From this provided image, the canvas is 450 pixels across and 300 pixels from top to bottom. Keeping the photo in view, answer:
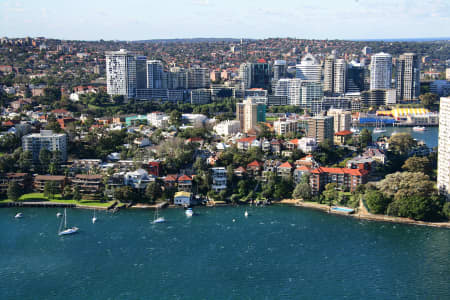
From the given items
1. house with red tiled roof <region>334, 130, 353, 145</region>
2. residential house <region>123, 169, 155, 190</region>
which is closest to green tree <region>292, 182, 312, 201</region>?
residential house <region>123, 169, 155, 190</region>

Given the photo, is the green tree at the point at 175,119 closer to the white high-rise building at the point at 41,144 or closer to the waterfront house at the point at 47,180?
the white high-rise building at the point at 41,144

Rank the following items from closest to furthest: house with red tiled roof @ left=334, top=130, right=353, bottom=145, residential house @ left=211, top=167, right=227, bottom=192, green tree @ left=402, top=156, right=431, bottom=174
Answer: residential house @ left=211, top=167, right=227, bottom=192
green tree @ left=402, top=156, right=431, bottom=174
house with red tiled roof @ left=334, top=130, right=353, bottom=145

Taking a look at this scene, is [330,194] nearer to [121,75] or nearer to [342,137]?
[342,137]

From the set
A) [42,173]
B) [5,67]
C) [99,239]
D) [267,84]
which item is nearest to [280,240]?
[99,239]

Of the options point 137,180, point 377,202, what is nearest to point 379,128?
point 377,202

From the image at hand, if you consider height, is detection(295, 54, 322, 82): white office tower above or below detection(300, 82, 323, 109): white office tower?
above

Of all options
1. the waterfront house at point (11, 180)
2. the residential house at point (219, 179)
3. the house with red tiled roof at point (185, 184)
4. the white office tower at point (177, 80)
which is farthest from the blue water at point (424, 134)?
the waterfront house at point (11, 180)

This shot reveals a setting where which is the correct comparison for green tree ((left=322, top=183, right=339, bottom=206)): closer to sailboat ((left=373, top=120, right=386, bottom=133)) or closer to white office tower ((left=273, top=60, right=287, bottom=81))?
sailboat ((left=373, top=120, right=386, bottom=133))
